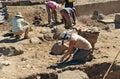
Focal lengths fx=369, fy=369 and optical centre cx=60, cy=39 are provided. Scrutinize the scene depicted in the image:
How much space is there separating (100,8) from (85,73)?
7040mm

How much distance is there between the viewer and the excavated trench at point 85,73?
1002 cm

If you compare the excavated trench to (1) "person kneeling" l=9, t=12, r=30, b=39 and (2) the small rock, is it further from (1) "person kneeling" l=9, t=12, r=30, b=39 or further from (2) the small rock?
(1) "person kneeling" l=9, t=12, r=30, b=39

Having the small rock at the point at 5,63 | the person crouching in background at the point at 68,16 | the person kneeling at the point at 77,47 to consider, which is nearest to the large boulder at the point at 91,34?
the person kneeling at the point at 77,47

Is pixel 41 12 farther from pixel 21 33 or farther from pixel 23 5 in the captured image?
pixel 21 33

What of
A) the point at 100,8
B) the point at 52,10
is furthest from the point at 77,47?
the point at 100,8

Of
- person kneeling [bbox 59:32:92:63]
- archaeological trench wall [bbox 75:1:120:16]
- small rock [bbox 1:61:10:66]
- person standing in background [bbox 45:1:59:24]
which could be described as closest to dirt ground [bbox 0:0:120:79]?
small rock [bbox 1:61:10:66]

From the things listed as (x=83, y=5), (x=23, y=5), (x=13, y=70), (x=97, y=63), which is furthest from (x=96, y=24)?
(x=13, y=70)

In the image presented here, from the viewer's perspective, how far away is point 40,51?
1213cm

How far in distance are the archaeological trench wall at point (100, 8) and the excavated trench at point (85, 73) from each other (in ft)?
19.6

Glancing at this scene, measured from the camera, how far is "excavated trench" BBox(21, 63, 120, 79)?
10.0 meters

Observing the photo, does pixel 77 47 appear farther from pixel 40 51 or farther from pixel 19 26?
pixel 19 26

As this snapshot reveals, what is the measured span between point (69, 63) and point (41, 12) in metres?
5.37

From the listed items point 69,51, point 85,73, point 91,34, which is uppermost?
point 91,34

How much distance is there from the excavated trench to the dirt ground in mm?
132
